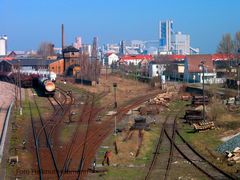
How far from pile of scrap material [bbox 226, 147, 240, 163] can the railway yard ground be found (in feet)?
1.06

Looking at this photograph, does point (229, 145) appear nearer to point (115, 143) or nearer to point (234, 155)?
point (234, 155)

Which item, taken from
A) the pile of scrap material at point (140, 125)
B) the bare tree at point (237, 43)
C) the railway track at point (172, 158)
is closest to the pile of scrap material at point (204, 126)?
the railway track at point (172, 158)

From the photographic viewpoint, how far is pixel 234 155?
16.1m

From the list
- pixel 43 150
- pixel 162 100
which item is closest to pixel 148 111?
pixel 162 100

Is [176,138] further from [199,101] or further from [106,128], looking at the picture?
[199,101]

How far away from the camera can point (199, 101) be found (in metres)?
33.0

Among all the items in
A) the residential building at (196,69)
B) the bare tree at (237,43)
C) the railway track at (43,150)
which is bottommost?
the railway track at (43,150)

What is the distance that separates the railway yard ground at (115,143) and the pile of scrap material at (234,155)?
32 cm


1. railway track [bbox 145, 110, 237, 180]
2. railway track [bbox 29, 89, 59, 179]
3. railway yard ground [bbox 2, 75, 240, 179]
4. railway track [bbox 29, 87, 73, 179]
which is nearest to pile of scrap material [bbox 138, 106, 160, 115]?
railway yard ground [bbox 2, 75, 240, 179]

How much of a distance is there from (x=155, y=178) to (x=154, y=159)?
2681mm

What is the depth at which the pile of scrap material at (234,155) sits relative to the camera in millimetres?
15694

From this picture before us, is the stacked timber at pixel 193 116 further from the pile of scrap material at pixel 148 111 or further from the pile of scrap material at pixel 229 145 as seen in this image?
the pile of scrap material at pixel 229 145

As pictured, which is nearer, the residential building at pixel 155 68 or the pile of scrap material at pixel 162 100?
the pile of scrap material at pixel 162 100

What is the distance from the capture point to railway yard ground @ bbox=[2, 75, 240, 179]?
48.3 feet
